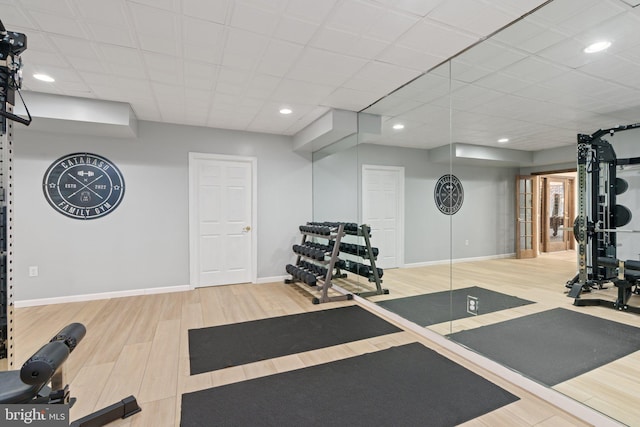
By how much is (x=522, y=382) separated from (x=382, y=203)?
2572 millimetres

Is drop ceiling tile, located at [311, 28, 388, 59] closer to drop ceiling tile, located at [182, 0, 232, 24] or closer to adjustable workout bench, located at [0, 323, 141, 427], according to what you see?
drop ceiling tile, located at [182, 0, 232, 24]

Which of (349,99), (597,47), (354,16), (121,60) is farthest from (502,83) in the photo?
(121,60)

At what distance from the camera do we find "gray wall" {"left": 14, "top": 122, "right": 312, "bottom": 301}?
3.77 metres

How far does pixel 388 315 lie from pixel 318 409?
68.4 inches

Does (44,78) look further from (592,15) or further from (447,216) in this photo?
(592,15)

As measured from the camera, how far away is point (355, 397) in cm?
192

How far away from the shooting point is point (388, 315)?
11.0 feet

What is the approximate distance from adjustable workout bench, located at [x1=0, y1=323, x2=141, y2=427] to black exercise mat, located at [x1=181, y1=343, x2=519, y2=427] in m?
0.69

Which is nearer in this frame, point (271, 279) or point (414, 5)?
point (414, 5)

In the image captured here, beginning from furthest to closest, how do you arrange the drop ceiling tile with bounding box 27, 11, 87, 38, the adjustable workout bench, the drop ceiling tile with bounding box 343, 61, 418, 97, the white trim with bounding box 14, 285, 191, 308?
the white trim with bounding box 14, 285, 191, 308, the drop ceiling tile with bounding box 343, 61, 418, 97, the drop ceiling tile with bounding box 27, 11, 87, 38, the adjustable workout bench

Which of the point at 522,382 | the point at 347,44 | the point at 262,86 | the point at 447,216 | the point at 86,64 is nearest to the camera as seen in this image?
the point at 522,382

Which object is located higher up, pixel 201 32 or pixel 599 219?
pixel 201 32

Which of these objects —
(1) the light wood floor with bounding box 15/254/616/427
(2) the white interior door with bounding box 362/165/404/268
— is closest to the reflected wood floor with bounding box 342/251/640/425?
(1) the light wood floor with bounding box 15/254/616/427

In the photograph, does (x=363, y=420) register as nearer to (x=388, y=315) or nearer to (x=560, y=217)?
(x=388, y=315)
